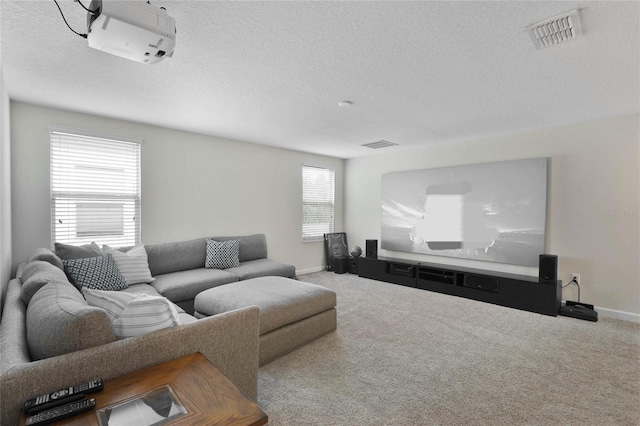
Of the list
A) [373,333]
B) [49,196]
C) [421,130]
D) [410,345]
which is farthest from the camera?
[421,130]

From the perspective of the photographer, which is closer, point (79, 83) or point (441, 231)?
point (79, 83)

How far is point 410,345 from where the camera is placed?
2.92 m

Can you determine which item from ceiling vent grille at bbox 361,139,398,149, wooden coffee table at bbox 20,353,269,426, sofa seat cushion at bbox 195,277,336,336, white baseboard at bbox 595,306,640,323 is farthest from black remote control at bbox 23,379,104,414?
white baseboard at bbox 595,306,640,323

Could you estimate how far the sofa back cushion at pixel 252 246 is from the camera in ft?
15.5

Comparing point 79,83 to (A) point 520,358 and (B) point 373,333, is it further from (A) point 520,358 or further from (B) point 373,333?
(A) point 520,358

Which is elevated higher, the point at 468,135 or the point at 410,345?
the point at 468,135

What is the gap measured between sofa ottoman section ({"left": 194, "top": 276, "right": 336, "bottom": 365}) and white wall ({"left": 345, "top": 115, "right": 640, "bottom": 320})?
3057 millimetres

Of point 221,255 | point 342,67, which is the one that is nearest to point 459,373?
point 342,67

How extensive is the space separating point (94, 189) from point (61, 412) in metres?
3.40

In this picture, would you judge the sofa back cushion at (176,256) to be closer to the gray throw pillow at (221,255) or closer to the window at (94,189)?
the gray throw pillow at (221,255)

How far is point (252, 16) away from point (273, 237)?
4.06 metres

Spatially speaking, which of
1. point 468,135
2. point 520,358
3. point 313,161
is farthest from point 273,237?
point 520,358

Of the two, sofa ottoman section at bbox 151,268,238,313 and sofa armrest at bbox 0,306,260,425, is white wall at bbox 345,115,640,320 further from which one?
sofa armrest at bbox 0,306,260,425

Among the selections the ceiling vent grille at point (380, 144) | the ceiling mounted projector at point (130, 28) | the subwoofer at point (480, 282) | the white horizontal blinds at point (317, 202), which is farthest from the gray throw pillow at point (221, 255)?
the subwoofer at point (480, 282)
